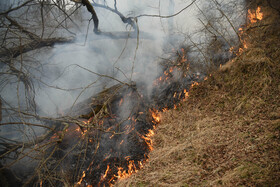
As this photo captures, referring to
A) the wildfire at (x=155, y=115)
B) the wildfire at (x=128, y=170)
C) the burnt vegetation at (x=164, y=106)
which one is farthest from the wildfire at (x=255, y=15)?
the wildfire at (x=128, y=170)

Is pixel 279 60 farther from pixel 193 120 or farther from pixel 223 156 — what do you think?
pixel 223 156

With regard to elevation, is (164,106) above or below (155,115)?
above

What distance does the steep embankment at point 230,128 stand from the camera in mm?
2117

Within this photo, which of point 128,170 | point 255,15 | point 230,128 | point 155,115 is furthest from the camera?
point 155,115

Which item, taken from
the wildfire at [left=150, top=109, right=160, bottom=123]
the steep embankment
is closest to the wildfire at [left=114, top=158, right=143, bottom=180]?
the steep embankment

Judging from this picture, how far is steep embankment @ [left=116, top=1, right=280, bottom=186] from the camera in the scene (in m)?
2.12

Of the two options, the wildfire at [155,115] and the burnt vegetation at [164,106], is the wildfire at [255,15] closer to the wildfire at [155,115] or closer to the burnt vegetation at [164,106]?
the burnt vegetation at [164,106]

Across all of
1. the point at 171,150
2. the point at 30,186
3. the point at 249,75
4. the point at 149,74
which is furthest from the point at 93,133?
the point at 249,75

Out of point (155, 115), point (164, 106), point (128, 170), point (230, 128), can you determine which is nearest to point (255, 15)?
point (230, 128)

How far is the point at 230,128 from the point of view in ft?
9.60

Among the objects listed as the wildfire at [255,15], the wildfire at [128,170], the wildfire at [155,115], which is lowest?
the wildfire at [128,170]

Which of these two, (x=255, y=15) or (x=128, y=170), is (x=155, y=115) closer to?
(x=128, y=170)

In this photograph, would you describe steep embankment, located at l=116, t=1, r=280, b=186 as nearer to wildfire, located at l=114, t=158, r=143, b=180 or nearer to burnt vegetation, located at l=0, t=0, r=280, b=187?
burnt vegetation, located at l=0, t=0, r=280, b=187

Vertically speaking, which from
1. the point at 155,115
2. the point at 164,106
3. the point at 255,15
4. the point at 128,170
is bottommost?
the point at 128,170
